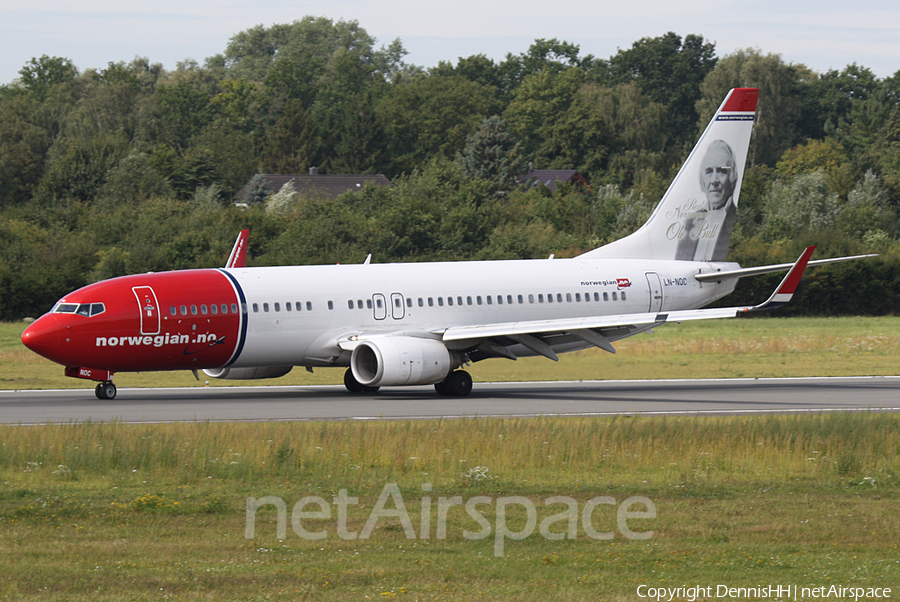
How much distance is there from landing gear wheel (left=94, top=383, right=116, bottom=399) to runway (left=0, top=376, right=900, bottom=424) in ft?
1.27

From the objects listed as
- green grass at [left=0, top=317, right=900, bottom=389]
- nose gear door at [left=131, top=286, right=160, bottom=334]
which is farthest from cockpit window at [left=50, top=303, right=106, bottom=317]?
green grass at [left=0, top=317, right=900, bottom=389]

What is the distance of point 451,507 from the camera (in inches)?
642

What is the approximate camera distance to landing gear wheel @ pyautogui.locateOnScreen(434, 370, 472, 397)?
34875mm

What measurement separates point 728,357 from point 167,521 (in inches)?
1404

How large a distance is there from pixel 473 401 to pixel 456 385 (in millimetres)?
1978

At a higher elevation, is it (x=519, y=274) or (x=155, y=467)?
(x=519, y=274)

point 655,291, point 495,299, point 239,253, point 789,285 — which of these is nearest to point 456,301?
point 495,299

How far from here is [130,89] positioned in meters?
149

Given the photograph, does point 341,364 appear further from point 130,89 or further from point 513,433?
point 130,89

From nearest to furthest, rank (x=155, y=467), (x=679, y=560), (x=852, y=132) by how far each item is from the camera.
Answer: (x=679, y=560), (x=155, y=467), (x=852, y=132)

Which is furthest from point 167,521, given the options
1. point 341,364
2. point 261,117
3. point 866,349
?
point 261,117

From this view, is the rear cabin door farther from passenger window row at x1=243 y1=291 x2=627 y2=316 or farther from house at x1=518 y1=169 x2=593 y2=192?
house at x1=518 y1=169 x2=593 y2=192

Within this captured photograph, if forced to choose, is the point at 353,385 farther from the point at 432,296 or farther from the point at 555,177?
the point at 555,177

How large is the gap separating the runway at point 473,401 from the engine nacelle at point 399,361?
0.63 metres
